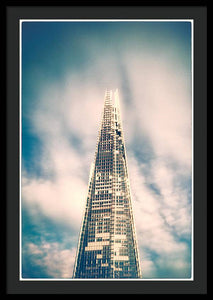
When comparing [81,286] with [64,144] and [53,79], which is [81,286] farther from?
[53,79]
